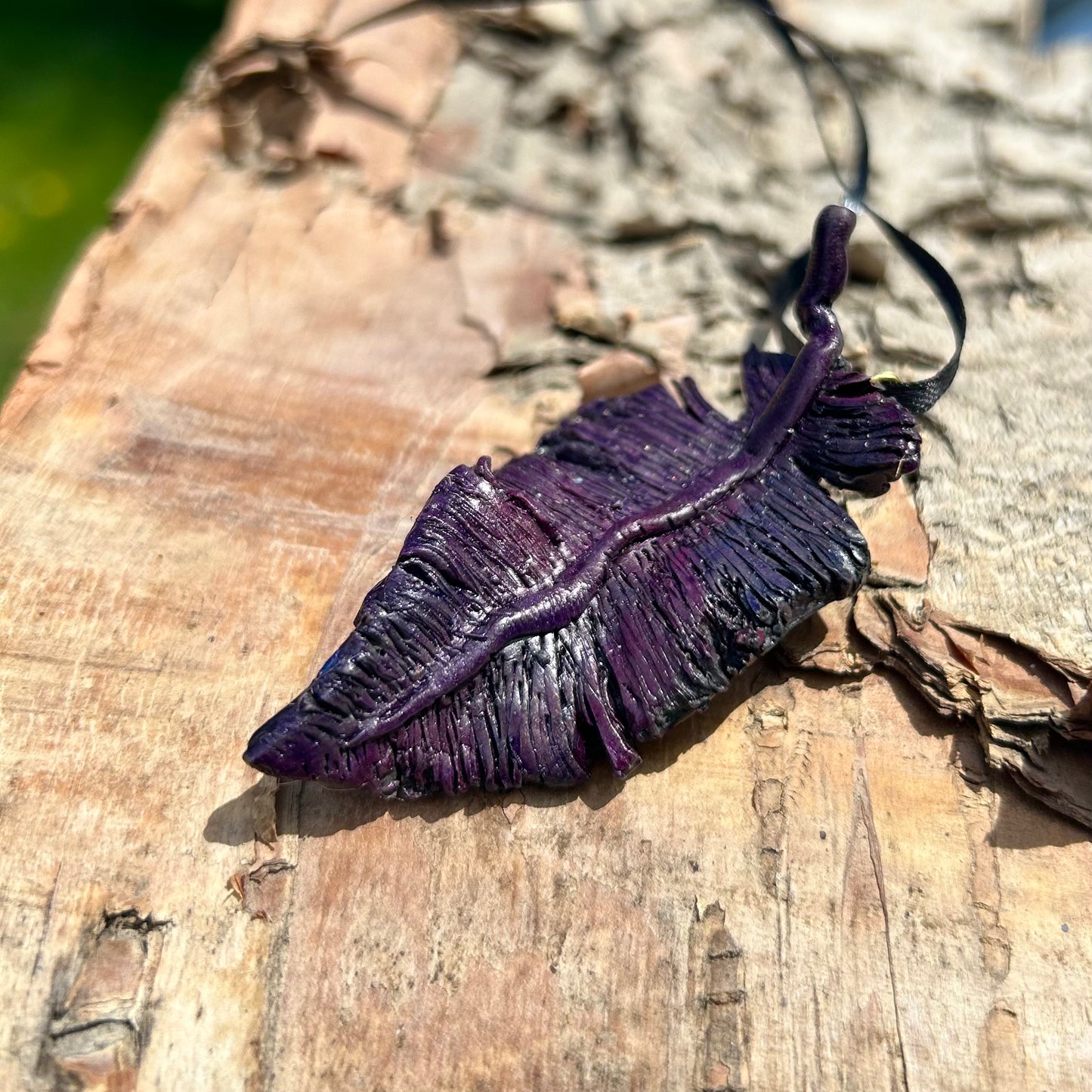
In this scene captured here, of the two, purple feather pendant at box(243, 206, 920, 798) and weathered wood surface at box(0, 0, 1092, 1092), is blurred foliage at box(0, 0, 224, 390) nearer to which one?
weathered wood surface at box(0, 0, 1092, 1092)

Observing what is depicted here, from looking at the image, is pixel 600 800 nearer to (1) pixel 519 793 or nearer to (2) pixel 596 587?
(1) pixel 519 793

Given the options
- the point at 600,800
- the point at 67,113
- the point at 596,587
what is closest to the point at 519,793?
the point at 600,800

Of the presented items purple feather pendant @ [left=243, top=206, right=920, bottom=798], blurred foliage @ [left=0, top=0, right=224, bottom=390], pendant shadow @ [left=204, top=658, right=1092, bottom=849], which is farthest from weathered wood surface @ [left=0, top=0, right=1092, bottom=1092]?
blurred foliage @ [left=0, top=0, right=224, bottom=390]

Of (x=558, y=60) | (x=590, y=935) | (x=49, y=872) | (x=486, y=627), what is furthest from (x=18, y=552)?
(x=558, y=60)

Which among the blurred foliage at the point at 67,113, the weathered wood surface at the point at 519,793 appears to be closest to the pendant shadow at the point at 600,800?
the weathered wood surface at the point at 519,793

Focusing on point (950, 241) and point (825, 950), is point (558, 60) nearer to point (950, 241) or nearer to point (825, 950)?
point (950, 241)

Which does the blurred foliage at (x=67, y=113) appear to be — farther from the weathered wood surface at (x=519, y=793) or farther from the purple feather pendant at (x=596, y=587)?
the purple feather pendant at (x=596, y=587)
